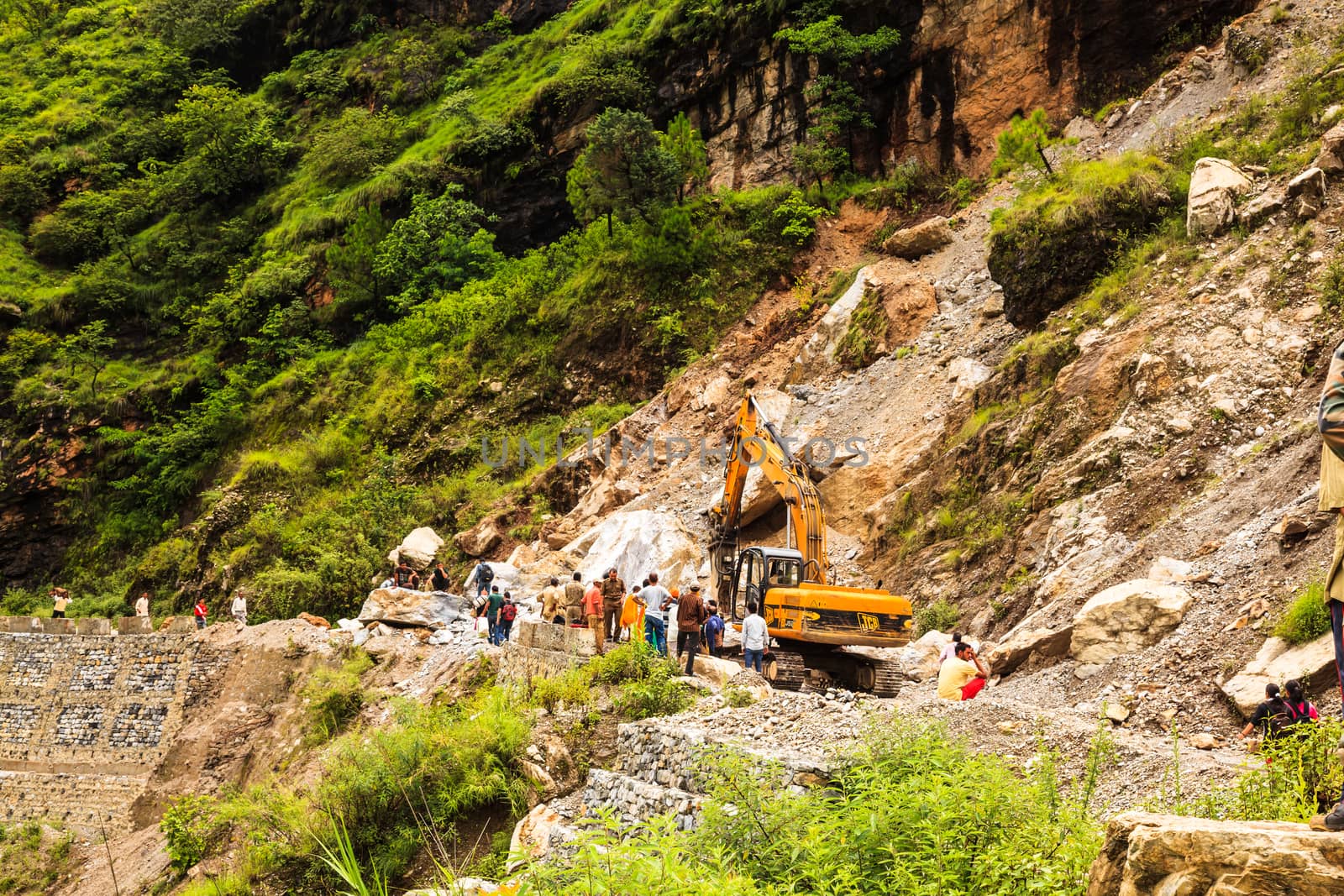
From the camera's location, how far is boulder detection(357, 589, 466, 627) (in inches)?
698

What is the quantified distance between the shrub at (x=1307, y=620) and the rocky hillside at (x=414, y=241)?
16.9 meters

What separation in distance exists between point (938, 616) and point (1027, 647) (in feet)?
9.38

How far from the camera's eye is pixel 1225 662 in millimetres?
7879

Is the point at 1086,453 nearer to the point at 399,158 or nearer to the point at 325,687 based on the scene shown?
the point at 325,687

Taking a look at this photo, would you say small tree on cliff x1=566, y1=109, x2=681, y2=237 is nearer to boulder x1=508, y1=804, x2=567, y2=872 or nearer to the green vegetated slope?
the green vegetated slope

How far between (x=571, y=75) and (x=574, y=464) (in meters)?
16.0

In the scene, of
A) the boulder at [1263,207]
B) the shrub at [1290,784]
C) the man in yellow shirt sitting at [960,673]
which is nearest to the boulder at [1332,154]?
the boulder at [1263,207]

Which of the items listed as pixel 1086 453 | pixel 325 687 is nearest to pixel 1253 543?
pixel 1086 453

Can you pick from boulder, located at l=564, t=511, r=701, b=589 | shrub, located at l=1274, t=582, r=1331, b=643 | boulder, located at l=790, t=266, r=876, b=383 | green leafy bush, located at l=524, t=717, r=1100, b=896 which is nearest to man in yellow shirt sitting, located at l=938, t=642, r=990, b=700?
shrub, located at l=1274, t=582, r=1331, b=643

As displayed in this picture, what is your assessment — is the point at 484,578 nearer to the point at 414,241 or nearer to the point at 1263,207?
the point at 1263,207

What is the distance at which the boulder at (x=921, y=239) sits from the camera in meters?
23.4

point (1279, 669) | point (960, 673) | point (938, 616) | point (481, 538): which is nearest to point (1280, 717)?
point (1279, 669)

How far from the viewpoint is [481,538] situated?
23031mm

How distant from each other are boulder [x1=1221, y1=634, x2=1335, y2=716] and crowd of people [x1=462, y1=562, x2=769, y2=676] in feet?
17.2
